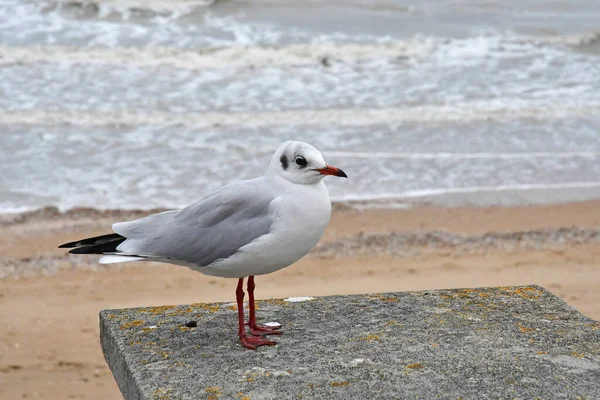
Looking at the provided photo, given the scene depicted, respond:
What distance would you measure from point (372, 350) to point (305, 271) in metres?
4.06

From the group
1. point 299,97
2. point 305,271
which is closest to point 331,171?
point 305,271

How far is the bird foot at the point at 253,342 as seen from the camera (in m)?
3.12

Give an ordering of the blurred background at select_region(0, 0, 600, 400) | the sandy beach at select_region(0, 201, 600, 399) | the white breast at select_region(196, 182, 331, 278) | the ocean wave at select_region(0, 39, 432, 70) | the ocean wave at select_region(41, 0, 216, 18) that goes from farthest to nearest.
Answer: the ocean wave at select_region(41, 0, 216, 18), the ocean wave at select_region(0, 39, 432, 70), the blurred background at select_region(0, 0, 600, 400), the sandy beach at select_region(0, 201, 600, 399), the white breast at select_region(196, 182, 331, 278)

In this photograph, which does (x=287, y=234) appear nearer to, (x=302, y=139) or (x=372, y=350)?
(x=372, y=350)

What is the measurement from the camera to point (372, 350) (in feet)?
10.1

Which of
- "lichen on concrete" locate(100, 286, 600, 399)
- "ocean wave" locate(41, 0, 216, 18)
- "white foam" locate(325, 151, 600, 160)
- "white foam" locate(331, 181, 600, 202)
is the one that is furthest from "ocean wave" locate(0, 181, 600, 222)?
"ocean wave" locate(41, 0, 216, 18)

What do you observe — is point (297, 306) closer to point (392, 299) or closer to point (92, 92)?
point (392, 299)

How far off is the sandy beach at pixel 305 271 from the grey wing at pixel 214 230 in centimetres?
231

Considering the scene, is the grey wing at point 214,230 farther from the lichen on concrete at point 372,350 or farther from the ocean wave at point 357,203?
the ocean wave at point 357,203

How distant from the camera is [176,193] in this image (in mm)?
8875

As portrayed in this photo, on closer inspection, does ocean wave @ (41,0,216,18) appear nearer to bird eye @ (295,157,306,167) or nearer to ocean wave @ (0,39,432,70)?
ocean wave @ (0,39,432,70)

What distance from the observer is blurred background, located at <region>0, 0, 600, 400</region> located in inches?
269

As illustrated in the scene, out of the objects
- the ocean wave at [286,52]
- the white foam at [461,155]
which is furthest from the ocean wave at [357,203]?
the ocean wave at [286,52]

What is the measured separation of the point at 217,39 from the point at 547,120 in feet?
22.2
